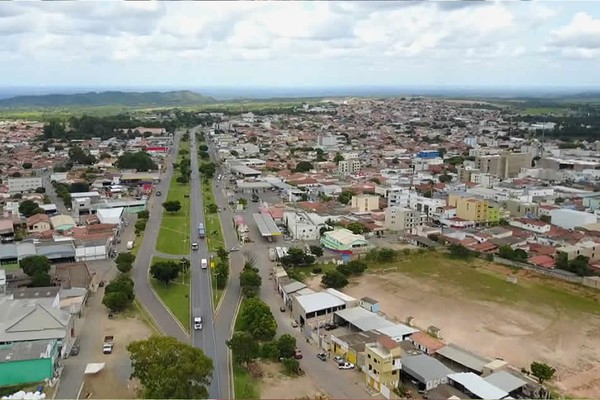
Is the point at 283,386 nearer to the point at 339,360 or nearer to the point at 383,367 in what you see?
the point at 339,360

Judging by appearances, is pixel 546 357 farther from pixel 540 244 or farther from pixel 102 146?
pixel 102 146

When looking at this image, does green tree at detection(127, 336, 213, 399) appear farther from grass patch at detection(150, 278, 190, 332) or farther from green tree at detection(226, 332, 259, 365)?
grass patch at detection(150, 278, 190, 332)

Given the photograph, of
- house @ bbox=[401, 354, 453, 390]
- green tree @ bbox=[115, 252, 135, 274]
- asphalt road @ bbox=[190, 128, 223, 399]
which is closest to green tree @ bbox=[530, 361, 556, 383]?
house @ bbox=[401, 354, 453, 390]

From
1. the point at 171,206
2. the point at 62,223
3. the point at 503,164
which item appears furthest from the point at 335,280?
the point at 503,164

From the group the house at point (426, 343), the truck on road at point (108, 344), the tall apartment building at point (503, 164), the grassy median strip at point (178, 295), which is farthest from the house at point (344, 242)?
the tall apartment building at point (503, 164)

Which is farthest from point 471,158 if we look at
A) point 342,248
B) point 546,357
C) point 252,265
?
point 546,357

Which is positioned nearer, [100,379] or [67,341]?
[100,379]
